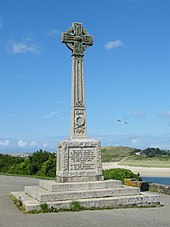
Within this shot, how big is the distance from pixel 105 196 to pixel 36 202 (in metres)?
1.99

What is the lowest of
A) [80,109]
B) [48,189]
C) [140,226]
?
[140,226]

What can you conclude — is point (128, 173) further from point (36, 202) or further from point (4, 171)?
point (4, 171)

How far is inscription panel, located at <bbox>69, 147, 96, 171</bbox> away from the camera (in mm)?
10500

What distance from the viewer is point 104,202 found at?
30.6 ft

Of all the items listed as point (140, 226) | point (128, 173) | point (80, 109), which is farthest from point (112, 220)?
point (128, 173)

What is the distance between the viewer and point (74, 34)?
38.3 ft

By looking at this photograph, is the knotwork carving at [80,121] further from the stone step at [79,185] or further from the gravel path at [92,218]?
the gravel path at [92,218]

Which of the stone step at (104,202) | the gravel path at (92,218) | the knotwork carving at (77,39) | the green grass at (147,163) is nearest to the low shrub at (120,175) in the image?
the stone step at (104,202)

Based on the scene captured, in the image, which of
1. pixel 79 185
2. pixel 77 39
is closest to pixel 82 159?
pixel 79 185

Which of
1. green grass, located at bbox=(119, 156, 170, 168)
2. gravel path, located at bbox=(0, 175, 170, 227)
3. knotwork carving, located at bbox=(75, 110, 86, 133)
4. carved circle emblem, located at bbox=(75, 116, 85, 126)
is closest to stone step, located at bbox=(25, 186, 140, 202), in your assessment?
gravel path, located at bbox=(0, 175, 170, 227)

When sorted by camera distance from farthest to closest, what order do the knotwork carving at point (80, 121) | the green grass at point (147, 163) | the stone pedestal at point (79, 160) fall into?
the green grass at point (147, 163), the knotwork carving at point (80, 121), the stone pedestal at point (79, 160)

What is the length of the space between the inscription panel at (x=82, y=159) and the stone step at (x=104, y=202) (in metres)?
1.38

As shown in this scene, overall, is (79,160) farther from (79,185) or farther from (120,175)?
(120,175)

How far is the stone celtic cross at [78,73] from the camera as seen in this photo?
11.1 meters
